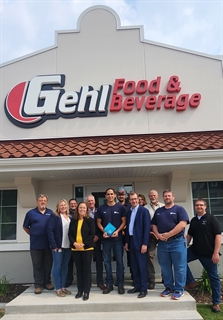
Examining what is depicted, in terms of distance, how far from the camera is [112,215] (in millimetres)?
5297

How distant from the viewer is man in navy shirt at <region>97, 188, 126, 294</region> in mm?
5230

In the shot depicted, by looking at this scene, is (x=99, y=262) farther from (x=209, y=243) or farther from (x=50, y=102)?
(x=50, y=102)

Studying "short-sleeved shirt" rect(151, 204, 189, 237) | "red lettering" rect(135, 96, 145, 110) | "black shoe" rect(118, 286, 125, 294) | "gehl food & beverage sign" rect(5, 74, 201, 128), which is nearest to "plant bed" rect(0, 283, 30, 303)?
"black shoe" rect(118, 286, 125, 294)

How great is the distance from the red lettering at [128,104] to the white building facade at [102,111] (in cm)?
3

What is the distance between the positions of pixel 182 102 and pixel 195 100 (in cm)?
39

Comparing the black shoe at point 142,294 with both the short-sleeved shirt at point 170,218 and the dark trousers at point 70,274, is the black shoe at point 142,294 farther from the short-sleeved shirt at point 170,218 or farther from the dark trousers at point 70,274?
the dark trousers at point 70,274

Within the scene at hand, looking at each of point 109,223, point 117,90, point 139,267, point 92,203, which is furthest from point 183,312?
point 117,90

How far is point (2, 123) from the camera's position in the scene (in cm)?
855

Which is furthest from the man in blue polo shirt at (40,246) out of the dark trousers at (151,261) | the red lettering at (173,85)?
the red lettering at (173,85)

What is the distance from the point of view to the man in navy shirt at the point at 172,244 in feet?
15.9

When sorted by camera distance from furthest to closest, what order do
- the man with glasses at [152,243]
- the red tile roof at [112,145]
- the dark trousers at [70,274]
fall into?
the red tile roof at [112,145]
the dark trousers at [70,274]
the man with glasses at [152,243]

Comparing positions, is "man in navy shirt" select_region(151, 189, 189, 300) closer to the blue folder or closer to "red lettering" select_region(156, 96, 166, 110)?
the blue folder

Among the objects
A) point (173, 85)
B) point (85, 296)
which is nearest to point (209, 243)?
point (85, 296)

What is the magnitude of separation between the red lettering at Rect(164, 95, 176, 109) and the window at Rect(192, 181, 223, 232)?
2.33 m
